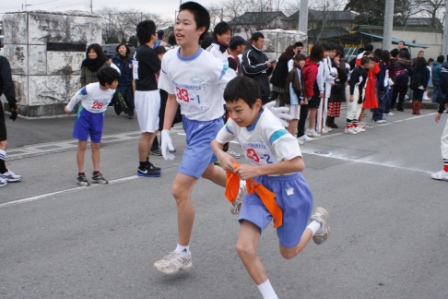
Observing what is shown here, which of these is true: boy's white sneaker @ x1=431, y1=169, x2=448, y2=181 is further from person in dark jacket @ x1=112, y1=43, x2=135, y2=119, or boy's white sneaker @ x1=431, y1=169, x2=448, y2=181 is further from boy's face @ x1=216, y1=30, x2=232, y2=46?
person in dark jacket @ x1=112, y1=43, x2=135, y2=119

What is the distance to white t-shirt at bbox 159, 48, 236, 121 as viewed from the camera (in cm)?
430

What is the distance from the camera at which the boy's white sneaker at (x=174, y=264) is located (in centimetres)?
393

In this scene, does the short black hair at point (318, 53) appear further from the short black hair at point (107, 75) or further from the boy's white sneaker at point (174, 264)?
the boy's white sneaker at point (174, 264)

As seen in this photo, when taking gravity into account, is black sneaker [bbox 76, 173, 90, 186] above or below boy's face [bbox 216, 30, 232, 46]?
below

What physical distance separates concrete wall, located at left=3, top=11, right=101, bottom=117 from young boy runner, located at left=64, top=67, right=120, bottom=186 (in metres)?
4.94

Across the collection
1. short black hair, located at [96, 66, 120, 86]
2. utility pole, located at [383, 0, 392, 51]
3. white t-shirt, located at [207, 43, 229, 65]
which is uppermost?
utility pole, located at [383, 0, 392, 51]

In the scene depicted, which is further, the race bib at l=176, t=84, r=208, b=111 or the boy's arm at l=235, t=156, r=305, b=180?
the race bib at l=176, t=84, r=208, b=111

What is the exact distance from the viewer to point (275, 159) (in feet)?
11.3

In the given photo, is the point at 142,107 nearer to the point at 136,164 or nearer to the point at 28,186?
the point at 136,164

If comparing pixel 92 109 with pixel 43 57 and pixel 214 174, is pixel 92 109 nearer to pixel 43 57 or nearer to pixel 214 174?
pixel 214 174

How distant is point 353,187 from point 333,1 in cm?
3737

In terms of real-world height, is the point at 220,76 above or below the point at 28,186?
above

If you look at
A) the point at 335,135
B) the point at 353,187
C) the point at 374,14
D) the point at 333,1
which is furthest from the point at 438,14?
the point at 353,187

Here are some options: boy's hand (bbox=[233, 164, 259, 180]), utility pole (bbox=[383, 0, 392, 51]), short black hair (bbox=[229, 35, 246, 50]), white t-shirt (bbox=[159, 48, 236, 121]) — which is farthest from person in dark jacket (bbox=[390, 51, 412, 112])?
boy's hand (bbox=[233, 164, 259, 180])
